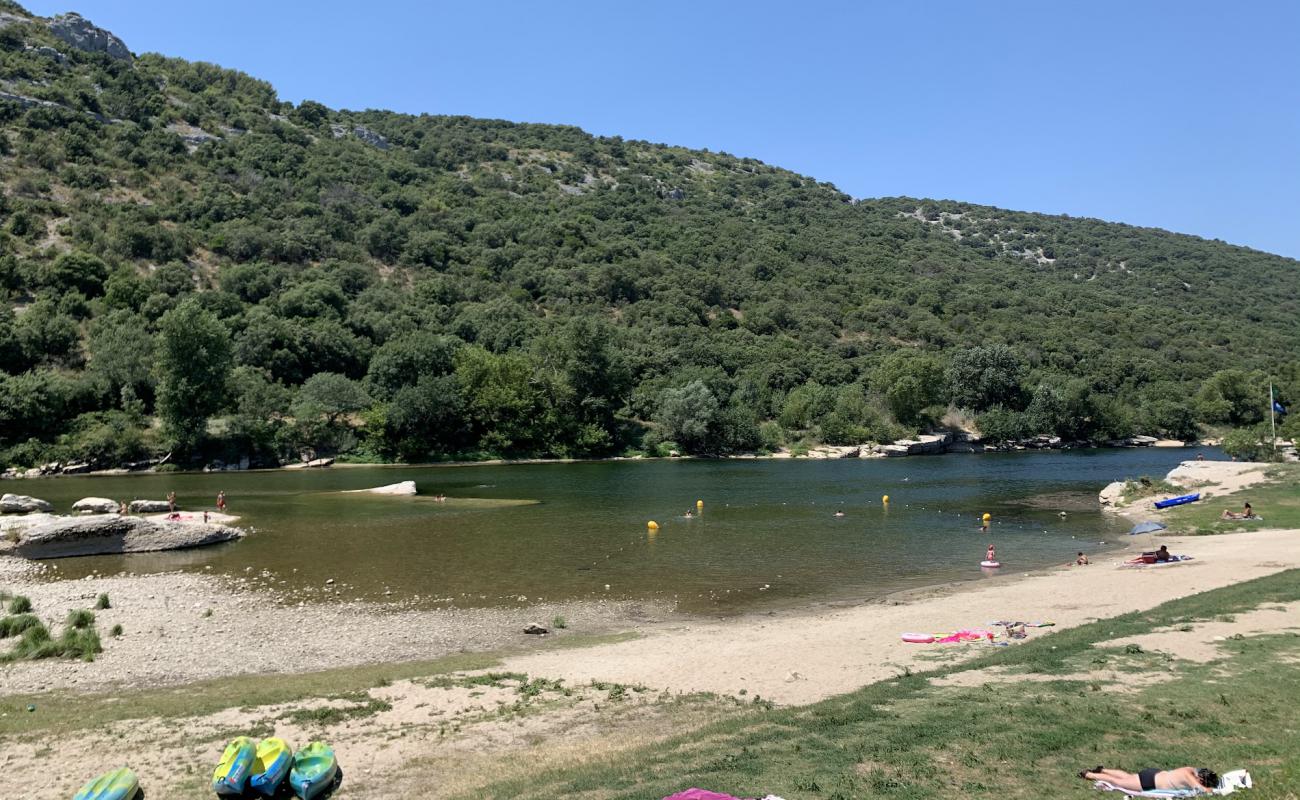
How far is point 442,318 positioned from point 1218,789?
382 ft

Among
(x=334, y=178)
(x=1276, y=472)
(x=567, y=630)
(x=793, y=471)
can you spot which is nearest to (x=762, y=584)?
(x=567, y=630)

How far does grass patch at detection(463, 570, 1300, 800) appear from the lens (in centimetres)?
892

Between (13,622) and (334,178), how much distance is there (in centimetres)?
15782

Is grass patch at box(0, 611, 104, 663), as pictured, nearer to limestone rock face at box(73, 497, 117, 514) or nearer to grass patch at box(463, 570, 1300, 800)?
grass patch at box(463, 570, 1300, 800)

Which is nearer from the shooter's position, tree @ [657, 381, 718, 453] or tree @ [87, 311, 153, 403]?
tree @ [87, 311, 153, 403]

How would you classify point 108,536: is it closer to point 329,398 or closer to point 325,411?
point 329,398

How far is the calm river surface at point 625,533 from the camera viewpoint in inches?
1072

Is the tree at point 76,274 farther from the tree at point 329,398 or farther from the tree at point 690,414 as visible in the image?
the tree at point 690,414

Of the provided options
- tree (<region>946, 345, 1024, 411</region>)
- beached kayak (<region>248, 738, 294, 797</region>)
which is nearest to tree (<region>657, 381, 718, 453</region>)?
tree (<region>946, 345, 1024, 411</region>)

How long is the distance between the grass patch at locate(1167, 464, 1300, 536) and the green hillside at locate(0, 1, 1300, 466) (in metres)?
60.3

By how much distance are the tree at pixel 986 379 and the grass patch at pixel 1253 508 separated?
70998mm

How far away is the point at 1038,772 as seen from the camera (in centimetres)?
905

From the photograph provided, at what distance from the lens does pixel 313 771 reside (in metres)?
10.0

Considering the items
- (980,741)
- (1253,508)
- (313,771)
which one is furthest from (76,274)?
(1253,508)
